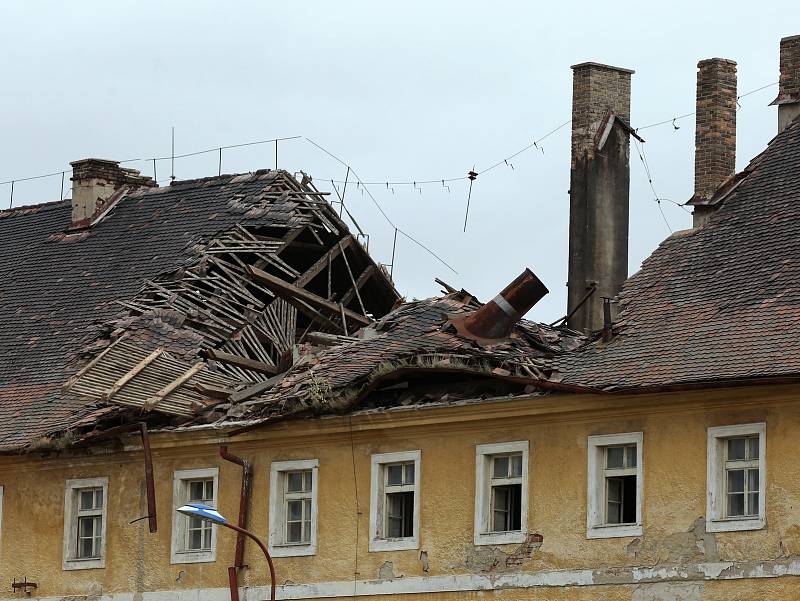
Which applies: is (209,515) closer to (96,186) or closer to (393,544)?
(393,544)

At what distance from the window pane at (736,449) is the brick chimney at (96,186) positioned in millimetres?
18647

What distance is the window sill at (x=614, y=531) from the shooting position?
89.1ft

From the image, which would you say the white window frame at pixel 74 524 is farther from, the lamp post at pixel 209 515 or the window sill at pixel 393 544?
the window sill at pixel 393 544

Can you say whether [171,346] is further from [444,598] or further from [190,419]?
[444,598]

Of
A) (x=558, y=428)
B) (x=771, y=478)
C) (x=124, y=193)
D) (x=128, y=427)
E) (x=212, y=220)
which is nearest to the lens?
(x=771, y=478)

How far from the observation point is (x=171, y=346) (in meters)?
35.5

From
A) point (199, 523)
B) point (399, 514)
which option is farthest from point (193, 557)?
point (399, 514)

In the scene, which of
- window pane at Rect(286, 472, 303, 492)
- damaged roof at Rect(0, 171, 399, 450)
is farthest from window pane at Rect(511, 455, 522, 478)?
damaged roof at Rect(0, 171, 399, 450)

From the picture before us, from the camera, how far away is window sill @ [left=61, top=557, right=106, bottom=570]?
1315 inches

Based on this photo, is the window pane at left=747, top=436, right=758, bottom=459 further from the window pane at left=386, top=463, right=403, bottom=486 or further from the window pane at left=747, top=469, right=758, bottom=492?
the window pane at left=386, top=463, right=403, bottom=486

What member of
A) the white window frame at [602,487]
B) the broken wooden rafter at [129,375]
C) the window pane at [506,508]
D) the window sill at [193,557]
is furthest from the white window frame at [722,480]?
the broken wooden rafter at [129,375]

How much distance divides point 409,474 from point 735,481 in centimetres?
540

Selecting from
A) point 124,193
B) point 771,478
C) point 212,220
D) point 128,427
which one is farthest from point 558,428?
point 124,193

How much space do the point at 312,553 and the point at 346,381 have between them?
2575mm
